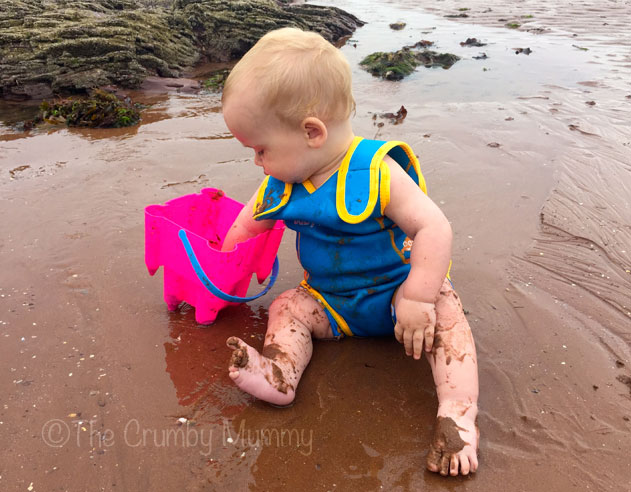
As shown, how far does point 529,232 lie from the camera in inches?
126

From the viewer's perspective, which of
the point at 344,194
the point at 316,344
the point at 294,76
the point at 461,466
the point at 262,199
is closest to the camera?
the point at 461,466

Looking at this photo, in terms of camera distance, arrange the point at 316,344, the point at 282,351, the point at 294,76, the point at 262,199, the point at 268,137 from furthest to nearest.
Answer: the point at 316,344 → the point at 262,199 → the point at 282,351 → the point at 268,137 → the point at 294,76

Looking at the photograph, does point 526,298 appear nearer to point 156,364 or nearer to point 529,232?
point 529,232

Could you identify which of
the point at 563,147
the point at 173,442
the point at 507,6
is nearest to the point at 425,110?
the point at 563,147

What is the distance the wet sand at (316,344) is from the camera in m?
1.78

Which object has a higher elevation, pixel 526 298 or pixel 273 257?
pixel 273 257

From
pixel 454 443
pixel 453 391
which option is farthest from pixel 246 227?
pixel 454 443

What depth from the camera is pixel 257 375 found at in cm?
194

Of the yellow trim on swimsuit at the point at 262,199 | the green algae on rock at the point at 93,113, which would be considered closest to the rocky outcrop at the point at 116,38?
the green algae on rock at the point at 93,113

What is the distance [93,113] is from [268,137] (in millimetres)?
4076

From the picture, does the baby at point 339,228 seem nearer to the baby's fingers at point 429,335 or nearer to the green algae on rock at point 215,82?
the baby's fingers at point 429,335

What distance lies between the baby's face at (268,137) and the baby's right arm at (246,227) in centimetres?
42

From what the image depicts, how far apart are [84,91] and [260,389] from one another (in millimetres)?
5957

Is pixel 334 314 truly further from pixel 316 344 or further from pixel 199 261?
pixel 199 261
